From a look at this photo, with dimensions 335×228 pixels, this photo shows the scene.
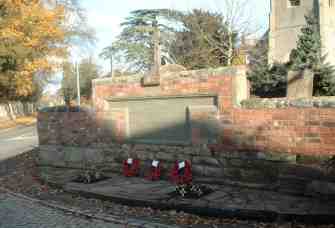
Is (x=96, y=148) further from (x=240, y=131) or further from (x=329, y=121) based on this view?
(x=329, y=121)

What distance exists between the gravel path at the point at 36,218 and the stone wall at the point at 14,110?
30535 millimetres

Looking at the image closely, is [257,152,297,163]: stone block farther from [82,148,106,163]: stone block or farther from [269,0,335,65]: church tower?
[269,0,335,65]: church tower

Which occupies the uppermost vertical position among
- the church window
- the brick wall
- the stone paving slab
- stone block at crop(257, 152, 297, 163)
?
the church window

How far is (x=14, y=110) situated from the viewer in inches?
1567

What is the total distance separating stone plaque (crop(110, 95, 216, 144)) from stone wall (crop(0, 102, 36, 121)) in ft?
98.6

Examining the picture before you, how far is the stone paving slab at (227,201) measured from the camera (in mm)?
5422

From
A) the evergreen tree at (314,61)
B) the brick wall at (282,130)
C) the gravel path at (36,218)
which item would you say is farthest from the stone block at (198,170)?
the evergreen tree at (314,61)

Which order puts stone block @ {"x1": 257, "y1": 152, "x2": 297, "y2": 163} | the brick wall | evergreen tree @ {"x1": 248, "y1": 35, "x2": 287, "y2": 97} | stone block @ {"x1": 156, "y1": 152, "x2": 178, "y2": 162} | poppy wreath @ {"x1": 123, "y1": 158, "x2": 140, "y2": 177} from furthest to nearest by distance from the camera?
evergreen tree @ {"x1": 248, "y1": 35, "x2": 287, "y2": 97}, poppy wreath @ {"x1": 123, "y1": 158, "x2": 140, "y2": 177}, stone block @ {"x1": 156, "y1": 152, "x2": 178, "y2": 162}, stone block @ {"x1": 257, "y1": 152, "x2": 297, "y2": 163}, the brick wall

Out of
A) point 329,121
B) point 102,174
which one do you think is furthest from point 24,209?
point 329,121

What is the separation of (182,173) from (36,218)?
108 inches

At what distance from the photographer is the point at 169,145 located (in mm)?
7891

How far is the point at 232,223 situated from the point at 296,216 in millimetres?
877

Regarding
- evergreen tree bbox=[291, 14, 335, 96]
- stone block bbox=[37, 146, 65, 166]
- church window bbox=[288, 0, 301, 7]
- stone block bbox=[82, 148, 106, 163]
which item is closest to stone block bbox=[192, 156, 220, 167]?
stone block bbox=[82, 148, 106, 163]

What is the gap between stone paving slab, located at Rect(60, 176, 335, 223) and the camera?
5422mm
